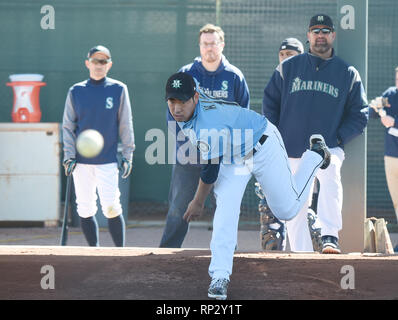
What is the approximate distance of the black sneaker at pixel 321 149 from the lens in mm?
5594

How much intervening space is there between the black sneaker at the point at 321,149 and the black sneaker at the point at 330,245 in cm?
56

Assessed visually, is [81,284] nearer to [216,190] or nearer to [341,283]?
[216,190]

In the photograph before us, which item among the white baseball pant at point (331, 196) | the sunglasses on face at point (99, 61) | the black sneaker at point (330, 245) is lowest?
the black sneaker at point (330, 245)

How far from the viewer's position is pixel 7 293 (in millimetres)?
4852

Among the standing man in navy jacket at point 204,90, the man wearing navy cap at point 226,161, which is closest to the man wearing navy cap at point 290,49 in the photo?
the standing man in navy jacket at point 204,90

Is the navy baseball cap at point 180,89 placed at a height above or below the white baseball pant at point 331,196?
above

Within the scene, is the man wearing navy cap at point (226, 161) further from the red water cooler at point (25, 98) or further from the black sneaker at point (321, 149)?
the red water cooler at point (25, 98)

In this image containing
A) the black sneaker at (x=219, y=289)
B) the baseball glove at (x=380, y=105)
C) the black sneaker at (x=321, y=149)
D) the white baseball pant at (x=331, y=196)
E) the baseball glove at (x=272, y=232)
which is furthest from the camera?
the baseball glove at (x=380, y=105)

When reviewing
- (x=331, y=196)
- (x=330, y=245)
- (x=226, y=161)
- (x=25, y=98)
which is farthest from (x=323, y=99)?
(x=25, y=98)

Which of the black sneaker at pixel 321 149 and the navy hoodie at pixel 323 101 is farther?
the navy hoodie at pixel 323 101

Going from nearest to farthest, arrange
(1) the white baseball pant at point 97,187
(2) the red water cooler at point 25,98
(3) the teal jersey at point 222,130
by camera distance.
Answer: (3) the teal jersey at point 222,130
(1) the white baseball pant at point 97,187
(2) the red water cooler at point 25,98

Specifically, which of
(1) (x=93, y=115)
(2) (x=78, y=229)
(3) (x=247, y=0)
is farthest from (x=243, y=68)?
(1) (x=93, y=115)

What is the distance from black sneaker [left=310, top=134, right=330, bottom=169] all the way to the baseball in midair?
2144mm
